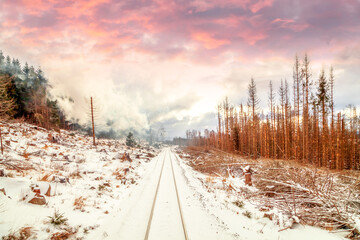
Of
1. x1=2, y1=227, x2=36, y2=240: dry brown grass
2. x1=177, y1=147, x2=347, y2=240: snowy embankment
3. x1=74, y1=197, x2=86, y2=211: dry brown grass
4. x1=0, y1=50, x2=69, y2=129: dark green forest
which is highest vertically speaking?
x1=0, y1=50, x2=69, y2=129: dark green forest

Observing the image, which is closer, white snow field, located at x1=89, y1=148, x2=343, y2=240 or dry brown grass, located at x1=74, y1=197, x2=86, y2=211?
white snow field, located at x1=89, y1=148, x2=343, y2=240

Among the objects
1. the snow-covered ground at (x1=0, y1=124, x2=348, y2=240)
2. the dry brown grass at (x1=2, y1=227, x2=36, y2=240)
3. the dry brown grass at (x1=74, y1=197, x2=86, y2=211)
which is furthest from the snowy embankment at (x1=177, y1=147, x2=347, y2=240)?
the dry brown grass at (x1=2, y1=227, x2=36, y2=240)

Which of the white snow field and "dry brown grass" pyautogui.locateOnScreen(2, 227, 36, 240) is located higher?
"dry brown grass" pyautogui.locateOnScreen(2, 227, 36, 240)

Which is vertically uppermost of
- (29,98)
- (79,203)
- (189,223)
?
(29,98)

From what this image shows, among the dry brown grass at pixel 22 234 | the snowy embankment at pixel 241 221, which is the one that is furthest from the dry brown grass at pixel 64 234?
the snowy embankment at pixel 241 221

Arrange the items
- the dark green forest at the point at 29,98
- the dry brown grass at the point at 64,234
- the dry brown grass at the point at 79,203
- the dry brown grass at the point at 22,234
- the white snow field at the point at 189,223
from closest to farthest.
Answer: the dry brown grass at the point at 22,234
the dry brown grass at the point at 64,234
the white snow field at the point at 189,223
the dry brown grass at the point at 79,203
the dark green forest at the point at 29,98

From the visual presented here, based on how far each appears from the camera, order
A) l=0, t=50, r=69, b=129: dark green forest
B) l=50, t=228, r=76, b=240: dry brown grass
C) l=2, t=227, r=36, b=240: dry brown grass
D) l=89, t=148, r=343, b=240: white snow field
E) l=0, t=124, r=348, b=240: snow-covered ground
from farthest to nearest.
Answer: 1. l=0, t=50, r=69, b=129: dark green forest
2. l=89, t=148, r=343, b=240: white snow field
3. l=0, t=124, r=348, b=240: snow-covered ground
4. l=50, t=228, r=76, b=240: dry brown grass
5. l=2, t=227, r=36, b=240: dry brown grass

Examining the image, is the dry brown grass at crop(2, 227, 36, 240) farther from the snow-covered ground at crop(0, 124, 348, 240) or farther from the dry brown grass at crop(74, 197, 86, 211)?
the dry brown grass at crop(74, 197, 86, 211)

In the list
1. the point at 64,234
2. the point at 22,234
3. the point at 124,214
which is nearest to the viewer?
the point at 22,234

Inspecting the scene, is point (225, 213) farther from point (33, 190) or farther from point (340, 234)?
point (33, 190)

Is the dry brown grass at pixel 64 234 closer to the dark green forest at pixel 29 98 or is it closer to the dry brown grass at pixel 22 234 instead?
the dry brown grass at pixel 22 234

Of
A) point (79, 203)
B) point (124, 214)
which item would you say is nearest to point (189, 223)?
point (124, 214)

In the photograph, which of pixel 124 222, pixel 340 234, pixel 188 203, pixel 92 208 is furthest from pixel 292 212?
pixel 92 208

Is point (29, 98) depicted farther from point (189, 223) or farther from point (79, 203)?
point (189, 223)
